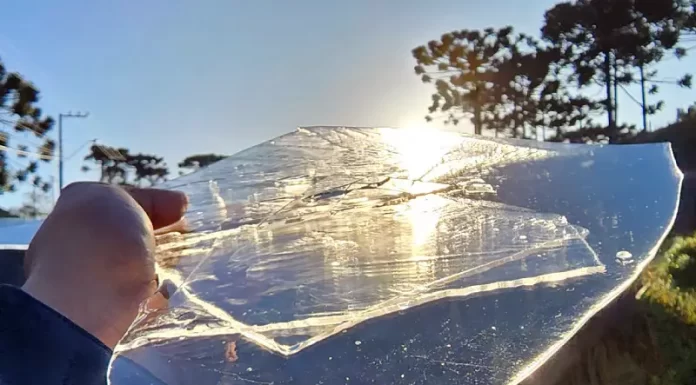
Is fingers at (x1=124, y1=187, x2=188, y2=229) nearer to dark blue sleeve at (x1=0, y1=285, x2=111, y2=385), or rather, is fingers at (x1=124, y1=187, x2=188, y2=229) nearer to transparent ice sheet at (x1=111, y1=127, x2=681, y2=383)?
transparent ice sheet at (x1=111, y1=127, x2=681, y2=383)

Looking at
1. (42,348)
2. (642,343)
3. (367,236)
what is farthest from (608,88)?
(42,348)

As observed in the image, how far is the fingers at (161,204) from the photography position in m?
0.95

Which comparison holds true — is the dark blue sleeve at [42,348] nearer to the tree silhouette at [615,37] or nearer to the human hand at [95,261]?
the human hand at [95,261]

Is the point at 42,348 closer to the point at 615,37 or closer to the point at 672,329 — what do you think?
the point at 672,329

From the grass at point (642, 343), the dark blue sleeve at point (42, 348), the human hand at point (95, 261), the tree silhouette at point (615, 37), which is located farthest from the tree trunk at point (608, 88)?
the dark blue sleeve at point (42, 348)

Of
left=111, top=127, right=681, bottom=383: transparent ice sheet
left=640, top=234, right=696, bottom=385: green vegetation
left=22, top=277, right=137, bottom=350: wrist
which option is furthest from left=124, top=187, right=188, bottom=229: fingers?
left=640, top=234, right=696, bottom=385: green vegetation

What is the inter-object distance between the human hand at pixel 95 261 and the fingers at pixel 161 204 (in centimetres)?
11

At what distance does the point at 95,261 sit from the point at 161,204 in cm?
25

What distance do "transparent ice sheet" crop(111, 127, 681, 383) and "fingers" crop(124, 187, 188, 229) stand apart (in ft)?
0.15

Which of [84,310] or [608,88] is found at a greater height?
[608,88]

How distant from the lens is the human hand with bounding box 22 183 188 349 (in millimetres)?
715

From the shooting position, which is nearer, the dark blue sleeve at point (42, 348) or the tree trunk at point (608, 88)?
the dark blue sleeve at point (42, 348)

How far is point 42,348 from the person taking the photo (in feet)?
2.10

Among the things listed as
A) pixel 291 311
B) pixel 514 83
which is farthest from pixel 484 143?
pixel 514 83
